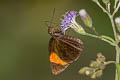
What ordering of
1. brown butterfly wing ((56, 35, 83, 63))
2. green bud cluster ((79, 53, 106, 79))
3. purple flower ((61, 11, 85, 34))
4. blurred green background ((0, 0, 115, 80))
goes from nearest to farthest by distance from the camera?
green bud cluster ((79, 53, 106, 79))
brown butterfly wing ((56, 35, 83, 63))
purple flower ((61, 11, 85, 34))
blurred green background ((0, 0, 115, 80))

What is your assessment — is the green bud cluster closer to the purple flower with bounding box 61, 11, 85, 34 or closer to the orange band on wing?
the orange band on wing

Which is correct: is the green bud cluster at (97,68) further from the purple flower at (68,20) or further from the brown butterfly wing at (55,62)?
the purple flower at (68,20)

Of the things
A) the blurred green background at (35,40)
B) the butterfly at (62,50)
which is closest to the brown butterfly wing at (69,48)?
the butterfly at (62,50)

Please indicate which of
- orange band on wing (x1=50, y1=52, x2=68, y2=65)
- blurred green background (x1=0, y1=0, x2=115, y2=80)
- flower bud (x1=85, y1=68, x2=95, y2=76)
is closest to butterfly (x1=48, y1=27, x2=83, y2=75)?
orange band on wing (x1=50, y1=52, x2=68, y2=65)

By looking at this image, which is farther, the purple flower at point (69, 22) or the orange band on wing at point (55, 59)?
the purple flower at point (69, 22)

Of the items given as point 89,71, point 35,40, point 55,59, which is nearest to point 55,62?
point 55,59

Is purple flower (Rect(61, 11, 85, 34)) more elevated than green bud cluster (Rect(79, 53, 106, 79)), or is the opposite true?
purple flower (Rect(61, 11, 85, 34))

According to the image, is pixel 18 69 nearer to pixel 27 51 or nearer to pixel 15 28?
pixel 27 51
